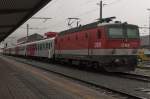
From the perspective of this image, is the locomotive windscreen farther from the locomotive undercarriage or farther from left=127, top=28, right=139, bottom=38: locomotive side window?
the locomotive undercarriage

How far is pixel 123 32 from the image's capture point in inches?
918

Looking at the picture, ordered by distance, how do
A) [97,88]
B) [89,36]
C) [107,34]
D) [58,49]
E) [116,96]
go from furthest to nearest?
1. [58,49]
2. [89,36]
3. [107,34]
4. [97,88]
5. [116,96]

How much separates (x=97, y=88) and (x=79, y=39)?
11.9m

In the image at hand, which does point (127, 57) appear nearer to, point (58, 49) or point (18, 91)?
point (18, 91)

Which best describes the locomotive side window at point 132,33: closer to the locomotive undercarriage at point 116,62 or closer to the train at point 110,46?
the train at point 110,46

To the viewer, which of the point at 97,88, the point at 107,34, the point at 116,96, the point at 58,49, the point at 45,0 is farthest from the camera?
the point at 58,49

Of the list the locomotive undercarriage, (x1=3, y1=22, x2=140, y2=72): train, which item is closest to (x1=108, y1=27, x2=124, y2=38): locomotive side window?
(x1=3, y1=22, x2=140, y2=72): train

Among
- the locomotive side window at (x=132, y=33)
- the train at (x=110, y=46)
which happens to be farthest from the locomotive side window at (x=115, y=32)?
the locomotive side window at (x=132, y=33)

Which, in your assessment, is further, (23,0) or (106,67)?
(106,67)

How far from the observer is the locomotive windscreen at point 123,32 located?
23.0 metres

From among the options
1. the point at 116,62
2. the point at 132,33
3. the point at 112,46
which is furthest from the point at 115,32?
the point at 116,62

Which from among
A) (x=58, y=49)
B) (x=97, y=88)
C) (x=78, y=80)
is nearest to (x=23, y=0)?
(x=78, y=80)

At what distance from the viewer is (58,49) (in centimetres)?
3556

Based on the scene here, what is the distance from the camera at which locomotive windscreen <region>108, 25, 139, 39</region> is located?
23.0m
